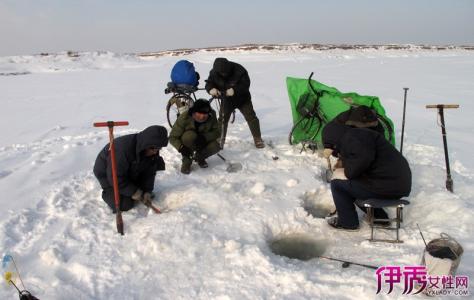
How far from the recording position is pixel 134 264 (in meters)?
3.23

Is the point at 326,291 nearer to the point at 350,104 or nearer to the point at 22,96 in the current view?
the point at 350,104

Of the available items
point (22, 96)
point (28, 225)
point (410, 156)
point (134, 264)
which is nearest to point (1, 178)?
point (28, 225)

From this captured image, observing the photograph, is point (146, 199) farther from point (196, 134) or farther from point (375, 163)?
point (375, 163)

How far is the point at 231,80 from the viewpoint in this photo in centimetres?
562

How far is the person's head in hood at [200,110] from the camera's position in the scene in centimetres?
475

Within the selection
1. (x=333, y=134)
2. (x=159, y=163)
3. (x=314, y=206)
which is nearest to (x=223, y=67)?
(x=159, y=163)

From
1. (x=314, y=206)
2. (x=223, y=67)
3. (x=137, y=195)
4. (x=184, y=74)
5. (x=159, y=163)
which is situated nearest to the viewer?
(x=137, y=195)

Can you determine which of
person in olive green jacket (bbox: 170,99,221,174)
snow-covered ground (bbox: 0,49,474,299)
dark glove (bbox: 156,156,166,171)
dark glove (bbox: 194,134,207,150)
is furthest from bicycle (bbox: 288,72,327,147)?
dark glove (bbox: 156,156,166,171)

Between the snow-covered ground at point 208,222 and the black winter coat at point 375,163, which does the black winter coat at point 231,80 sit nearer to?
the snow-covered ground at point 208,222

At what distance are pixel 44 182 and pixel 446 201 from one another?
4.66 metres

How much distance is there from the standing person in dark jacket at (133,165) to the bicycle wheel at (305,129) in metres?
2.31

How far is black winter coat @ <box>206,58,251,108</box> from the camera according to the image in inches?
220

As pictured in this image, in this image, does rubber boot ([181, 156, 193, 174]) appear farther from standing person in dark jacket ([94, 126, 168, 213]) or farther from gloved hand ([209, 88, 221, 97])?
gloved hand ([209, 88, 221, 97])

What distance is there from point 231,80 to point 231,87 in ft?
0.39
